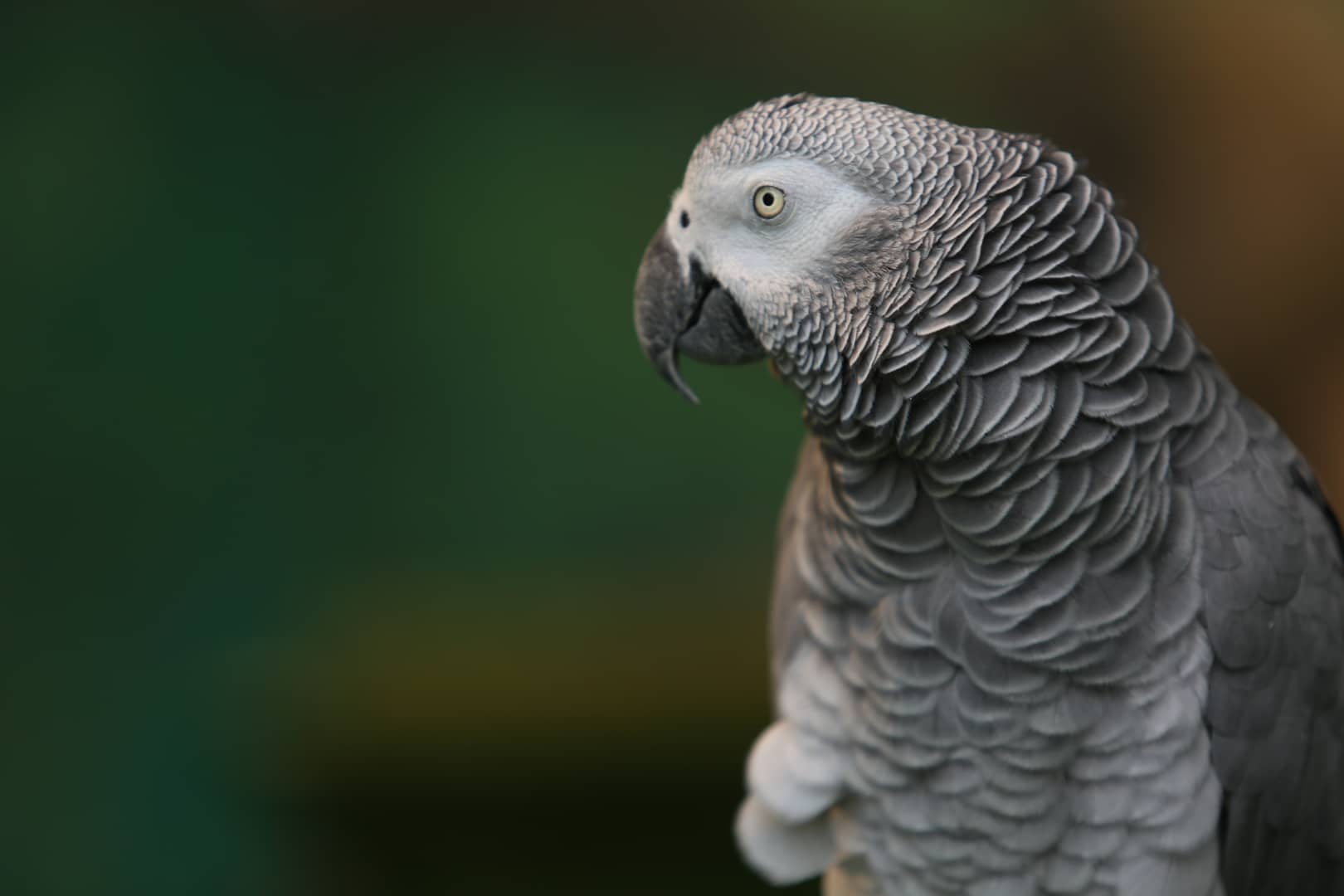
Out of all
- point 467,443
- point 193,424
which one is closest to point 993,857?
point 467,443

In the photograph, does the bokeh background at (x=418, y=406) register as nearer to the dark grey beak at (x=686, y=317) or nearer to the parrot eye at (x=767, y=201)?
the dark grey beak at (x=686, y=317)

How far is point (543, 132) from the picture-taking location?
2.54 meters

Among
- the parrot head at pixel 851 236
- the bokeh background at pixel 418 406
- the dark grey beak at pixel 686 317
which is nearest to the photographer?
the parrot head at pixel 851 236

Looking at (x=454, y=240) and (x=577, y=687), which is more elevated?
(x=454, y=240)

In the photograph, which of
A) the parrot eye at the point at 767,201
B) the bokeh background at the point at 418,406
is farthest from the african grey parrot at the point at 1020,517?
the bokeh background at the point at 418,406

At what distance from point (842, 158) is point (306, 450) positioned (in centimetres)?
181

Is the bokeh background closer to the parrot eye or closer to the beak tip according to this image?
the beak tip

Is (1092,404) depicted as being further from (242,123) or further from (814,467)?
(242,123)

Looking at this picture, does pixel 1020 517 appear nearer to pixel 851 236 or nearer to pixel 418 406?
pixel 851 236

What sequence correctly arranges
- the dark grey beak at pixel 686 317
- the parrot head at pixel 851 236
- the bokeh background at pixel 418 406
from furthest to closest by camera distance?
the bokeh background at pixel 418 406
the dark grey beak at pixel 686 317
the parrot head at pixel 851 236

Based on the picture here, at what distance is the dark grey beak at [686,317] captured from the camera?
119 cm

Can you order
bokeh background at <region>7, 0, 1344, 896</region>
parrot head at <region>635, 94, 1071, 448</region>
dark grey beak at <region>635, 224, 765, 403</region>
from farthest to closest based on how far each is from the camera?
1. bokeh background at <region>7, 0, 1344, 896</region>
2. dark grey beak at <region>635, 224, 765, 403</region>
3. parrot head at <region>635, 94, 1071, 448</region>

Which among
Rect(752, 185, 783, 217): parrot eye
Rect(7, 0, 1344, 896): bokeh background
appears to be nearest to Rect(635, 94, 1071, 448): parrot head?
Rect(752, 185, 783, 217): parrot eye

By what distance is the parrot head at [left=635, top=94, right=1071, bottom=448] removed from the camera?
106 cm
